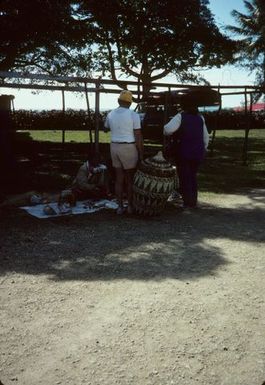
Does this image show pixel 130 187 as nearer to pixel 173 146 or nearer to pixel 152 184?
pixel 152 184

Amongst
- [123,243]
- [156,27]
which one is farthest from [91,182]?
[156,27]

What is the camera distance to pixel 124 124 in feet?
21.4

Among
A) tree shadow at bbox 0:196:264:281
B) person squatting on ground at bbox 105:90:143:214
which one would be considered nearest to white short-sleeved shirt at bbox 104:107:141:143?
person squatting on ground at bbox 105:90:143:214

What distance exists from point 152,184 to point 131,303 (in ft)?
10.3

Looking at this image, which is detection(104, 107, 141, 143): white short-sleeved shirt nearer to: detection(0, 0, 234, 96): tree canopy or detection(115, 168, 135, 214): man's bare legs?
detection(115, 168, 135, 214): man's bare legs

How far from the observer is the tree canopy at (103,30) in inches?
490

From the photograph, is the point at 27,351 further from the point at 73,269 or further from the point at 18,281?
the point at 73,269

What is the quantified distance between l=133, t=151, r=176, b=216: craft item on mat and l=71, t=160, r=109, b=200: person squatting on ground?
112cm

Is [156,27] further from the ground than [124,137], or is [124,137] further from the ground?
[156,27]

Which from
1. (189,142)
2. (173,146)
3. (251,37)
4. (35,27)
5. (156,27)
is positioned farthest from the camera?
(251,37)

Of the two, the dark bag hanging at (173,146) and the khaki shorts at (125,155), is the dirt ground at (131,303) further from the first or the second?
the dark bag hanging at (173,146)

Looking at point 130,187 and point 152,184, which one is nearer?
point 152,184

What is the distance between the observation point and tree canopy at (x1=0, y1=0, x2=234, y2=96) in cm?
1244

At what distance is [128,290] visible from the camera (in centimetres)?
391
